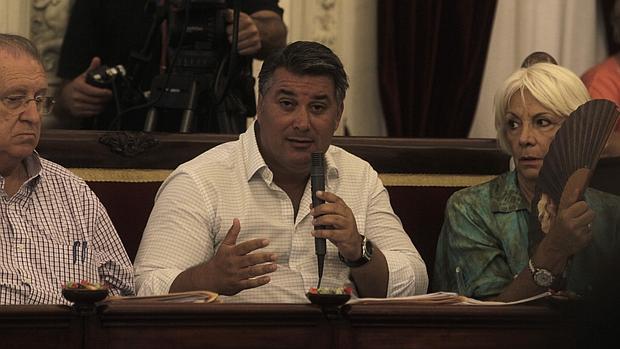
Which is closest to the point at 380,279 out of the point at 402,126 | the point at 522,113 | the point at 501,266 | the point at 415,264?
the point at 415,264

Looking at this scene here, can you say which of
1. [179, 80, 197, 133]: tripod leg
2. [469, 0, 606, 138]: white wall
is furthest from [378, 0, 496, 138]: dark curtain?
[179, 80, 197, 133]: tripod leg

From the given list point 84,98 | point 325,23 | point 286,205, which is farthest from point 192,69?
point 325,23

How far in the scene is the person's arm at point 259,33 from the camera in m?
3.88

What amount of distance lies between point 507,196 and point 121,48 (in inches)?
67.6

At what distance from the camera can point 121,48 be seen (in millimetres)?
4527

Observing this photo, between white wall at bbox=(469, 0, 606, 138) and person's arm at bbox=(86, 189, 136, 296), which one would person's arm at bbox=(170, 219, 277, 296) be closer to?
person's arm at bbox=(86, 189, 136, 296)

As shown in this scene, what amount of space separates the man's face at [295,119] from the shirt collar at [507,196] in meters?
0.51

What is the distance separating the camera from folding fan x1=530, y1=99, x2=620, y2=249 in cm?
290

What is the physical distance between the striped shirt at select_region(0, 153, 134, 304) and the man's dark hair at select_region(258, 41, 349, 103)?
62 centimetres

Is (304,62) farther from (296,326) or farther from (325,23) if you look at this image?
(325,23)

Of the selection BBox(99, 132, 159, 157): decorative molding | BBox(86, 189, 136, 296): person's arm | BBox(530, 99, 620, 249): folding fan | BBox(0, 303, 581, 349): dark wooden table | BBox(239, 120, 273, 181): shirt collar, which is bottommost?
BBox(86, 189, 136, 296): person's arm

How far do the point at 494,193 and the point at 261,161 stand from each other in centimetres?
69

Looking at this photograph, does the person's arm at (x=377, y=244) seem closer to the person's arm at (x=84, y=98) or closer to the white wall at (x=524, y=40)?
the person's arm at (x=84, y=98)

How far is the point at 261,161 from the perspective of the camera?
11.1 feet
